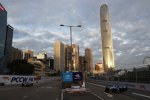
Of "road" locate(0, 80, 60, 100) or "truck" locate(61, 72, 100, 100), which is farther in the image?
"truck" locate(61, 72, 100, 100)

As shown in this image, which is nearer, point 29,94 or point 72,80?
point 29,94

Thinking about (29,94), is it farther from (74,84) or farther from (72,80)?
(72,80)

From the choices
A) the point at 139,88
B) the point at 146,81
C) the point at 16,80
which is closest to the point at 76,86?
the point at 146,81

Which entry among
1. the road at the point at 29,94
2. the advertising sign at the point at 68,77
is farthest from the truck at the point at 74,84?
the road at the point at 29,94

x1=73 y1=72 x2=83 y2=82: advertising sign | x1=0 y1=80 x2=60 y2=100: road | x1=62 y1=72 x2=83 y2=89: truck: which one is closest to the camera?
x1=0 y1=80 x2=60 y2=100: road

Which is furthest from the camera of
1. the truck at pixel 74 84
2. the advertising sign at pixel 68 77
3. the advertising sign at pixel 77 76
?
the advertising sign at pixel 68 77

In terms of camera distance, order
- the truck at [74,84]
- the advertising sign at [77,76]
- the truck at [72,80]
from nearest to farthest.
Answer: the truck at [74,84]
the truck at [72,80]
the advertising sign at [77,76]

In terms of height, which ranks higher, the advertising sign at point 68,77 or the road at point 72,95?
the advertising sign at point 68,77

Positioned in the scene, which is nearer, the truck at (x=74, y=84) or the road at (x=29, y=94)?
the road at (x=29, y=94)

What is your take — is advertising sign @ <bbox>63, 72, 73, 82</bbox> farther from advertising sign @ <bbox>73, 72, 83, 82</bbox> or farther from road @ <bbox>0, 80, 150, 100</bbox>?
road @ <bbox>0, 80, 150, 100</bbox>

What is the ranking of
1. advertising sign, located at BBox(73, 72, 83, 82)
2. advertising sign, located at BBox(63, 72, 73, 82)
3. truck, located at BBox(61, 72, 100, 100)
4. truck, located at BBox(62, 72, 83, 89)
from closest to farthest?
truck, located at BBox(61, 72, 100, 100)
truck, located at BBox(62, 72, 83, 89)
advertising sign, located at BBox(73, 72, 83, 82)
advertising sign, located at BBox(63, 72, 73, 82)

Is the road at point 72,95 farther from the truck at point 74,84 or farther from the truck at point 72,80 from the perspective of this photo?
the truck at point 72,80

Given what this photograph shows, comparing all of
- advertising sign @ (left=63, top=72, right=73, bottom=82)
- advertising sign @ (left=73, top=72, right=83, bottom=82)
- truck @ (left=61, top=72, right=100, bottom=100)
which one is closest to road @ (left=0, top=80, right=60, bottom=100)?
truck @ (left=61, top=72, right=100, bottom=100)

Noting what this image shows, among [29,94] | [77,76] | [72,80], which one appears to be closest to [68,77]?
[72,80]
